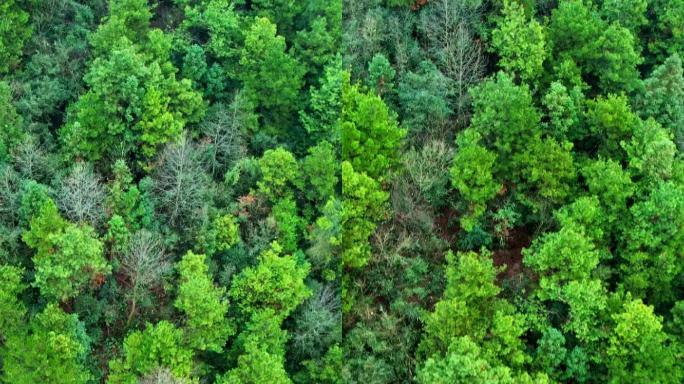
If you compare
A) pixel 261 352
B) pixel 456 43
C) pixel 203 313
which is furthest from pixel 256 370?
pixel 456 43

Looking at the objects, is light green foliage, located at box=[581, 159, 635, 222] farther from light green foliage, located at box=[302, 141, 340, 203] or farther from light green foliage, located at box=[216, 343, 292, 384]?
light green foliage, located at box=[216, 343, 292, 384]

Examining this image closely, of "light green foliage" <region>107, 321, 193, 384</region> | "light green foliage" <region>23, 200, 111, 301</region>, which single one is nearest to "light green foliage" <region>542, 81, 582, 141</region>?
"light green foliage" <region>107, 321, 193, 384</region>

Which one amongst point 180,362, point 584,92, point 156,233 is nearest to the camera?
point 180,362

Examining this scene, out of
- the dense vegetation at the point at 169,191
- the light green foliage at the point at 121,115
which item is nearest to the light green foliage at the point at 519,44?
the dense vegetation at the point at 169,191

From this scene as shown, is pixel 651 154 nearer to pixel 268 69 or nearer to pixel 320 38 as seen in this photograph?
pixel 320 38

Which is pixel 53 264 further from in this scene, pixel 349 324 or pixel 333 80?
pixel 333 80

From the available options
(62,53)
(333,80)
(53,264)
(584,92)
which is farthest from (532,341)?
(62,53)

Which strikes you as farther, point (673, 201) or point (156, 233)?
point (156, 233)
